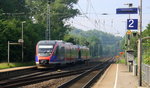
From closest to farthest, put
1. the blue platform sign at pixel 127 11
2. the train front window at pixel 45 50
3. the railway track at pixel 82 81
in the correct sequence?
the blue platform sign at pixel 127 11 → the railway track at pixel 82 81 → the train front window at pixel 45 50

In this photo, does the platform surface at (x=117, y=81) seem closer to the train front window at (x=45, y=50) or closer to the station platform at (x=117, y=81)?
the station platform at (x=117, y=81)

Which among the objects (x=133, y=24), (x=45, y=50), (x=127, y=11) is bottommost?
(x=45, y=50)

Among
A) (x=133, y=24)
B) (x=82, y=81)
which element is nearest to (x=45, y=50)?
(x=82, y=81)

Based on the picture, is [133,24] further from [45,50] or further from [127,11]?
[45,50]

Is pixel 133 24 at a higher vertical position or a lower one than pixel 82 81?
higher

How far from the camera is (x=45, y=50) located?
38344 mm

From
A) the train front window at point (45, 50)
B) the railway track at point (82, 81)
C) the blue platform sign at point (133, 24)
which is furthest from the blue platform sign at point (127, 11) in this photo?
the train front window at point (45, 50)

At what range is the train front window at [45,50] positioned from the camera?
38.2m

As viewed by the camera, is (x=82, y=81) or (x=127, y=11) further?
(x=82, y=81)

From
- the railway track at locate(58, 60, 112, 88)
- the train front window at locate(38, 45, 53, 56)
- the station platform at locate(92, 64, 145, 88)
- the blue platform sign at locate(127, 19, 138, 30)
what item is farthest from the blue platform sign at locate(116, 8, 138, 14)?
the train front window at locate(38, 45, 53, 56)

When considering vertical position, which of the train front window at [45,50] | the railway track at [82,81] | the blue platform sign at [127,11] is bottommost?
the railway track at [82,81]

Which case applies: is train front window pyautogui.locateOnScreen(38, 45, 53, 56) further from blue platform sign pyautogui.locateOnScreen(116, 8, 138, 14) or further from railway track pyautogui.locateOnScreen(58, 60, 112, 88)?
blue platform sign pyautogui.locateOnScreen(116, 8, 138, 14)

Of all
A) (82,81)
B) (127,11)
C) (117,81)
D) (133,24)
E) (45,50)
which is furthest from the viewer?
(45,50)

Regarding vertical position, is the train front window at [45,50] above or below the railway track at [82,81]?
above
